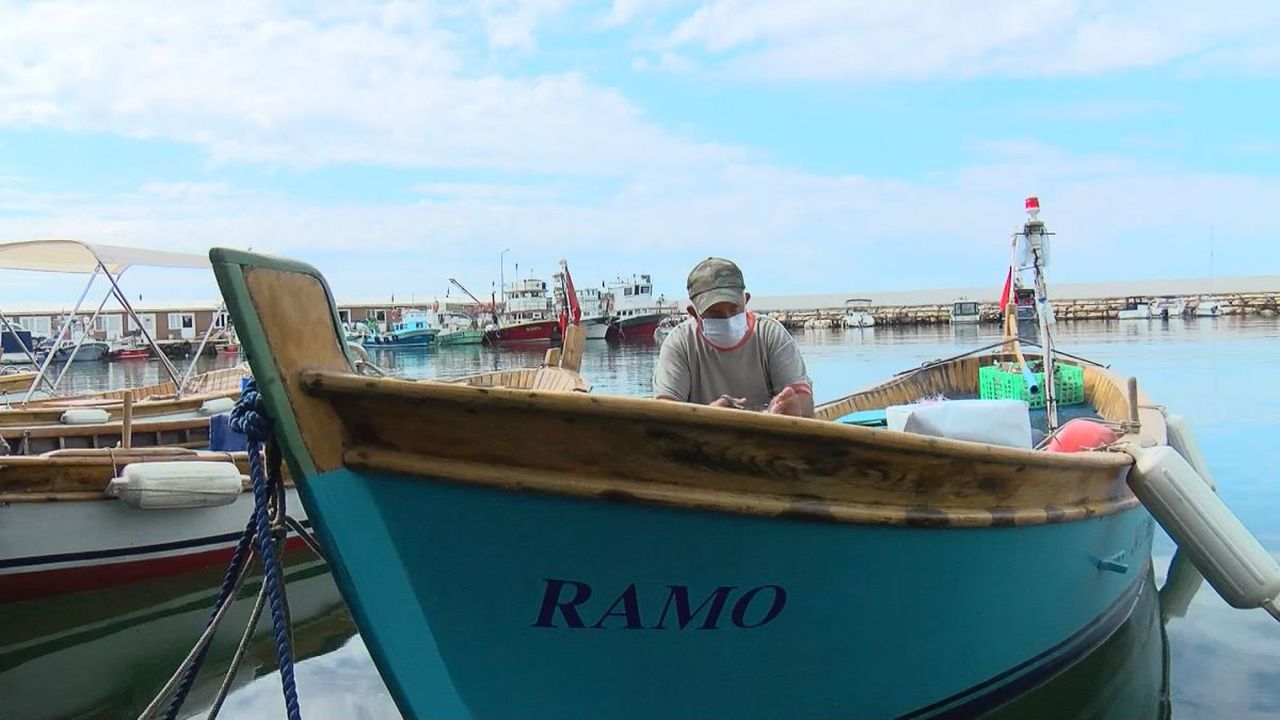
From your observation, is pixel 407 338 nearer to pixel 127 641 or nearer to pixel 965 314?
pixel 965 314

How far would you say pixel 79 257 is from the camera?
11.9m

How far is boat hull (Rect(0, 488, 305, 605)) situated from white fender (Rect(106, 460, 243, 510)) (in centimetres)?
31

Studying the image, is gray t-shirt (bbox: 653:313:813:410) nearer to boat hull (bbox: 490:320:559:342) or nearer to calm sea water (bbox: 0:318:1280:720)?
calm sea water (bbox: 0:318:1280:720)

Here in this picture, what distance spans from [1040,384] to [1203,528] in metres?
4.19

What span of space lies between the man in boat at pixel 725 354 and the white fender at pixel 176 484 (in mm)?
4768

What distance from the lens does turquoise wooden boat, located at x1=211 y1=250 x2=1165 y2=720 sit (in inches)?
122

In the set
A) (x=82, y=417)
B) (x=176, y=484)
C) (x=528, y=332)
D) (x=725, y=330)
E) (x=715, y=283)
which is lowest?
(x=528, y=332)

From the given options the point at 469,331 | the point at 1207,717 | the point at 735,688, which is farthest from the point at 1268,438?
the point at 469,331

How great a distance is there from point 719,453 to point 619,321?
54.9 meters

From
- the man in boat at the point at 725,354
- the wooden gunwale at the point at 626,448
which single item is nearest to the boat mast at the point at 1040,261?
the man in boat at the point at 725,354

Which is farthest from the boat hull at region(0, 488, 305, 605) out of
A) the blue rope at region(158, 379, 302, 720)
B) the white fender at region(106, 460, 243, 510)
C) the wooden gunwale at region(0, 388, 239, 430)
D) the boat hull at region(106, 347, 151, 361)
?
the boat hull at region(106, 347, 151, 361)

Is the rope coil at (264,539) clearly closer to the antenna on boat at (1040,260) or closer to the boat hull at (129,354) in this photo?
the antenna on boat at (1040,260)

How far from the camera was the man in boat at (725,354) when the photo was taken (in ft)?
15.4

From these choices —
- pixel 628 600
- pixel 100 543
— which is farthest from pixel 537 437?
pixel 100 543
